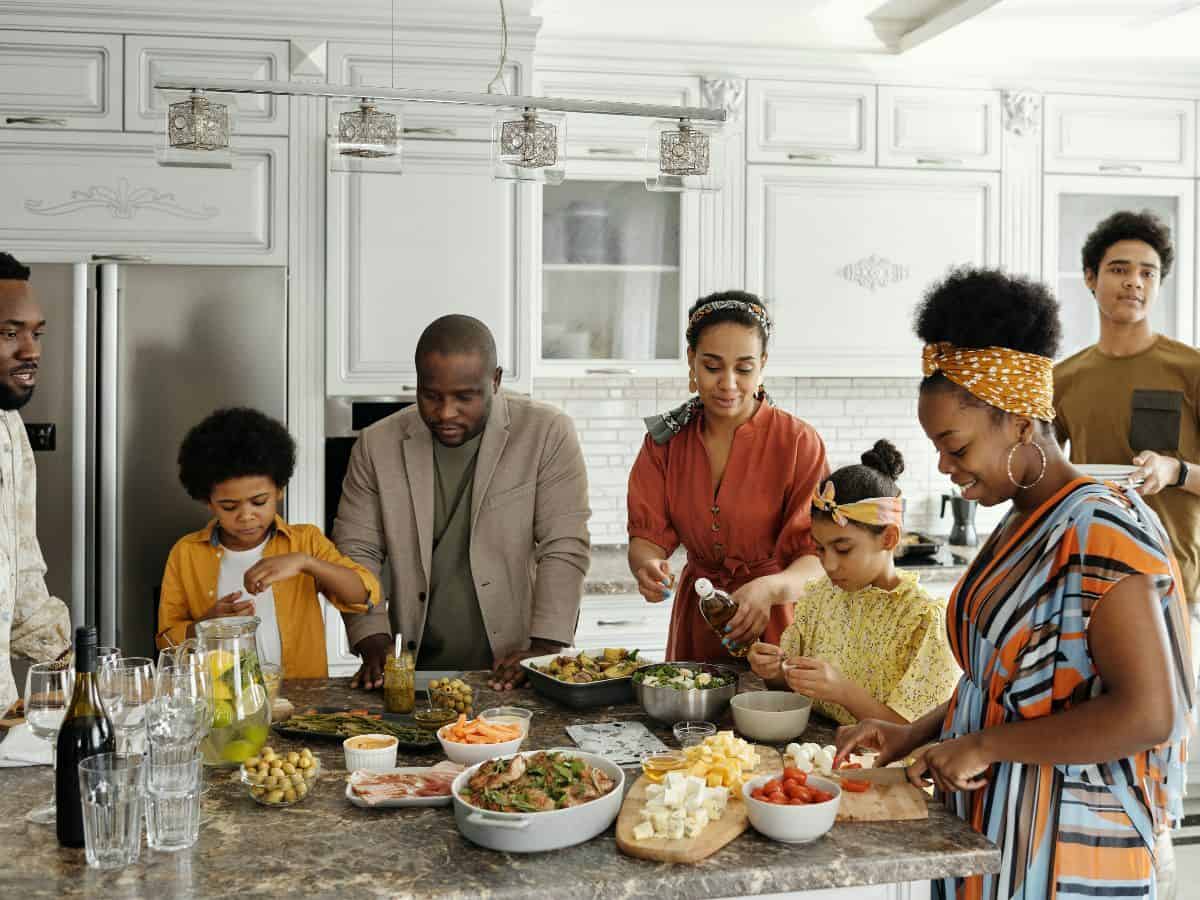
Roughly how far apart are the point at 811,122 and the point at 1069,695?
10.3 ft

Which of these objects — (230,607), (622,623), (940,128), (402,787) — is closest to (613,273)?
(622,623)

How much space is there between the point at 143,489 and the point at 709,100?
2367mm

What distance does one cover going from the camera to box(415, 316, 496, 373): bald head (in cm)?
257

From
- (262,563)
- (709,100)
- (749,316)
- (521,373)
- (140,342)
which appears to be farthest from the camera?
(709,100)

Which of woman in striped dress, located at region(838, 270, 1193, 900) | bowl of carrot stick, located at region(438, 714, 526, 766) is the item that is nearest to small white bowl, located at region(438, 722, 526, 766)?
bowl of carrot stick, located at region(438, 714, 526, 766)

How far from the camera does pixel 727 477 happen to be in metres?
2.71

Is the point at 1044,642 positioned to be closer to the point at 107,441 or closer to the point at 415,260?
the point at 415,260

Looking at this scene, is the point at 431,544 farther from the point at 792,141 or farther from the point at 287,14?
the point at 792,141

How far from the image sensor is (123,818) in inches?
57.7

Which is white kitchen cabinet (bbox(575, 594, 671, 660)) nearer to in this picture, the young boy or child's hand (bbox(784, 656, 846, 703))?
the young boy

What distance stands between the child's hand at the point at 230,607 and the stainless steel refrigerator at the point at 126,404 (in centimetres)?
135

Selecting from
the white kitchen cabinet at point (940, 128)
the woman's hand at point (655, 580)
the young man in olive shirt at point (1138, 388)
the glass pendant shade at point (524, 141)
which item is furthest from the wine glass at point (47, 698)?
the white kitchen cabinet at point (940, 128)

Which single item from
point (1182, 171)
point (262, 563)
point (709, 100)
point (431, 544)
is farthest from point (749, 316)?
point (1182, 171)

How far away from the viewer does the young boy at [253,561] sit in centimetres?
253
